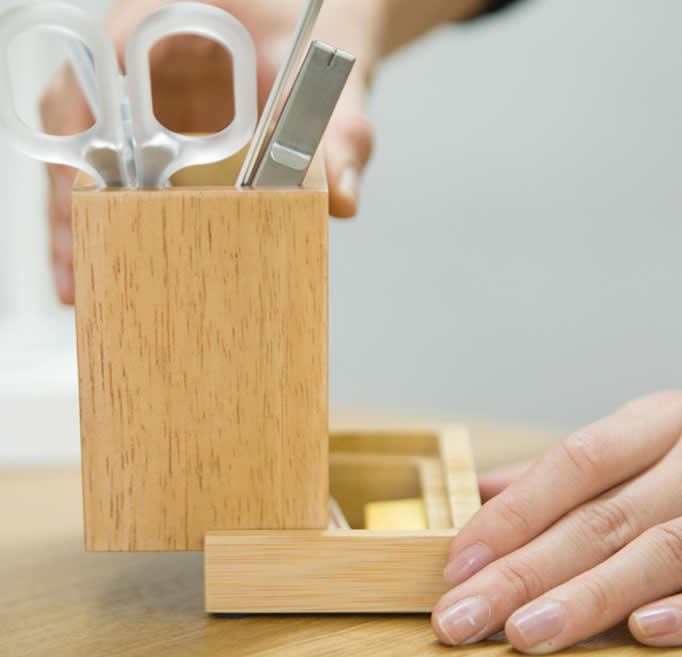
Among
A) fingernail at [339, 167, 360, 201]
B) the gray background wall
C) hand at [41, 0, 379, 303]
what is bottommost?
the gray background wall

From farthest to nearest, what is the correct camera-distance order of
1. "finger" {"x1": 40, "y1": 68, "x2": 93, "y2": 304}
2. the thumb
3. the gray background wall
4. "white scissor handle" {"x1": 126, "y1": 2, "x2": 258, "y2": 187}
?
the gray background wall → "finger" {"x1": 40, "y1": 68, "x2": 93, "y2": 304} → the thumb → "white scissor handle" {"x1": 126, "y1": 2, "x2": 258, "y2": 187}

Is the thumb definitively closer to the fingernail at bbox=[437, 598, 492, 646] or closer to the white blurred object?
the fingernail at bbox=[437, 598, 492, 646]

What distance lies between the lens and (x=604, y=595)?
0.48 m

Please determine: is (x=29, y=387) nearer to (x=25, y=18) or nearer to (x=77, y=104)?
(x=77, y=104)

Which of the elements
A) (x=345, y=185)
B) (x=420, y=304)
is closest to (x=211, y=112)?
(x=345, y=185)

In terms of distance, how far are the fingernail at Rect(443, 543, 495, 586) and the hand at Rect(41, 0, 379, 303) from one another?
0.96 ft

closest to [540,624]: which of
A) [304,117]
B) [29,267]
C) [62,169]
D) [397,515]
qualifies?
[397,515]

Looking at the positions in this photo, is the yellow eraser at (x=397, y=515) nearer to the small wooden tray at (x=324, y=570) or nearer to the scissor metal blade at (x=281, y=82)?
the small wooden tray at (x=324, y=570)

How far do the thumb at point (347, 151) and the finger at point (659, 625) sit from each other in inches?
11.0

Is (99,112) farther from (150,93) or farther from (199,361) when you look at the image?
(199,361)

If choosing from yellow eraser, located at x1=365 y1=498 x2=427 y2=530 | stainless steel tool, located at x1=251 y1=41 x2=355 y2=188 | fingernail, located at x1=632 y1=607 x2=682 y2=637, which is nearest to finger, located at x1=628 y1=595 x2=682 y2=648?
fingernail, located at x1=632 y1=607 x2=682 y2=637

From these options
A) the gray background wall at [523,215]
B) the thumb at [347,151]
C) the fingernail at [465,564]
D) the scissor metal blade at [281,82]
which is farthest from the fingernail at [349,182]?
the gray background wall at [523,215]

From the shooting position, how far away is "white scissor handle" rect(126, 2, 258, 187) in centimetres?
43

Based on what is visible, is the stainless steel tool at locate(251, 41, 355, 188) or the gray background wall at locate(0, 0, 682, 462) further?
the gray background wall at locate(0, 0, 682, 462)
